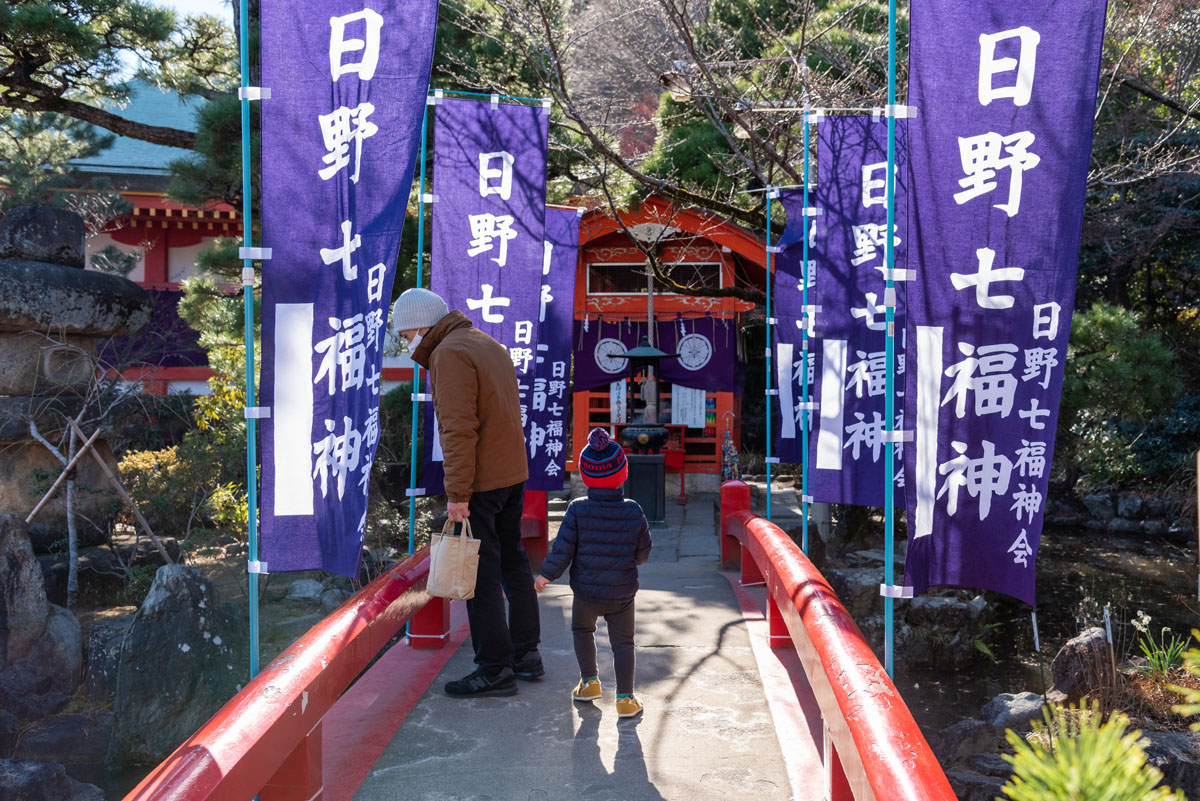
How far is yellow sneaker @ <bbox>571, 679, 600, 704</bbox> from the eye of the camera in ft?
15.4

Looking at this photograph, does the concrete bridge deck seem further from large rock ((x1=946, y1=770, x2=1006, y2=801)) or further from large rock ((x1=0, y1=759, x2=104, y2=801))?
large rock ((x1=0, y1=759, x2=104, y2=801))

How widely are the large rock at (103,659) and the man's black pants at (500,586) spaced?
15.0 feet

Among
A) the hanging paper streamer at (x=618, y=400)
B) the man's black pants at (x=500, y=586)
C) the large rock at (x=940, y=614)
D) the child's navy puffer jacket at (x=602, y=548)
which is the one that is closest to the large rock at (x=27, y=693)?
the man's black pants at (x=500, y=586)

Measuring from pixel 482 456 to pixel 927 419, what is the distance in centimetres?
209

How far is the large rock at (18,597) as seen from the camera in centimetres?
784

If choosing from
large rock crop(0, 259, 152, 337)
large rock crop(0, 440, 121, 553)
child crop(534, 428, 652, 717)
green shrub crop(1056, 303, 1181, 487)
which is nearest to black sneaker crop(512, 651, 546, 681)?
child crop(534, 428, 652, 717)

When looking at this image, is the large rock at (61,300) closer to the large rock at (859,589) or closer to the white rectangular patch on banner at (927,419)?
the large rock at (859,589)

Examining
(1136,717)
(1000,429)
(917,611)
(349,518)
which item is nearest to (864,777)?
(1000,429)

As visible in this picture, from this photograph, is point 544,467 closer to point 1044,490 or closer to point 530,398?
point 530,398

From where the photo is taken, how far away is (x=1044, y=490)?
4129 millimetres

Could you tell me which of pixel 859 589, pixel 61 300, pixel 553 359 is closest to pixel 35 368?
pixel 61 300

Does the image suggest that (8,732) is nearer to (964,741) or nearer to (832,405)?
(832,405)

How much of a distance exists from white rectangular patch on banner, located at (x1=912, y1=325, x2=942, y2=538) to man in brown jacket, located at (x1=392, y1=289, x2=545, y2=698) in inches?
76.1

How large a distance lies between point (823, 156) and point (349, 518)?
521 cm
